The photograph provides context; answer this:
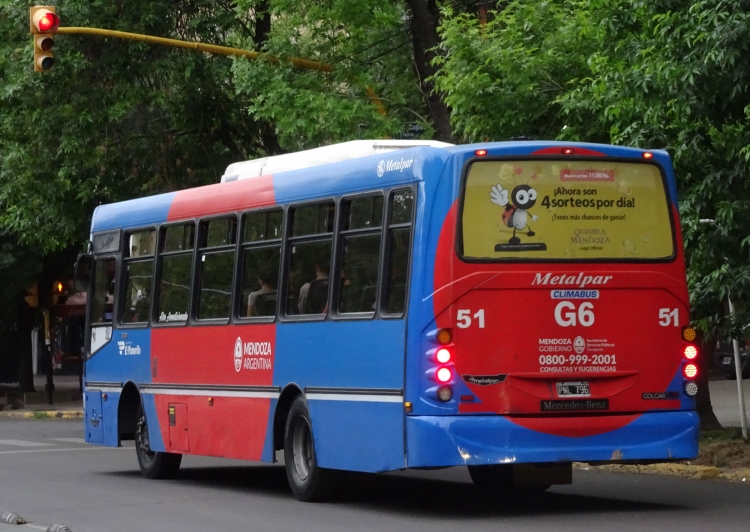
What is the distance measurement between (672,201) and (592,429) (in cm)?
194

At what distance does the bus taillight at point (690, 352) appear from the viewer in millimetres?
11352

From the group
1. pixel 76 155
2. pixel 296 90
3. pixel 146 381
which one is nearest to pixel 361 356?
pixel 146 381

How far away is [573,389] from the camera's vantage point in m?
10.9

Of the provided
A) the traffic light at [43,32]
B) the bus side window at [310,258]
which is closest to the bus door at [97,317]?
the traffic light at [43,32]

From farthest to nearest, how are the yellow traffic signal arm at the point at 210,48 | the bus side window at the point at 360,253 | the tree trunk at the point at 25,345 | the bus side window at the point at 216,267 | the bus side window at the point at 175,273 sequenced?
1. the tree trunk at the point at 25,345
2. the yellow traffic signal arm at the point at 210,48
3. the bus side window at the point at 175,273
4. the bus side window at the point at 216,267
5. the bus side window at the point at 360,253

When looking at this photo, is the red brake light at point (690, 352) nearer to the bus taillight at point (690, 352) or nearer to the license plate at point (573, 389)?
the bus taillight at point (690, 352)

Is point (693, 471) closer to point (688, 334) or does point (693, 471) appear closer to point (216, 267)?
point (688, 334)

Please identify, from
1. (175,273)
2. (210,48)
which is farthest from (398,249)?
(210,48)

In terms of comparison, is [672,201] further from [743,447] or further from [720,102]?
[743,447]

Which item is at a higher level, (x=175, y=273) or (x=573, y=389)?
(x=175, y=273)

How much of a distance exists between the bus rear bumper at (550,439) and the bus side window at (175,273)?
4710mm

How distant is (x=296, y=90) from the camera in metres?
21.6

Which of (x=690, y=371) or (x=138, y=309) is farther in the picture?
(x=138, y=309)

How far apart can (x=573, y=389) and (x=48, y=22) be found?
10340 millimetres
